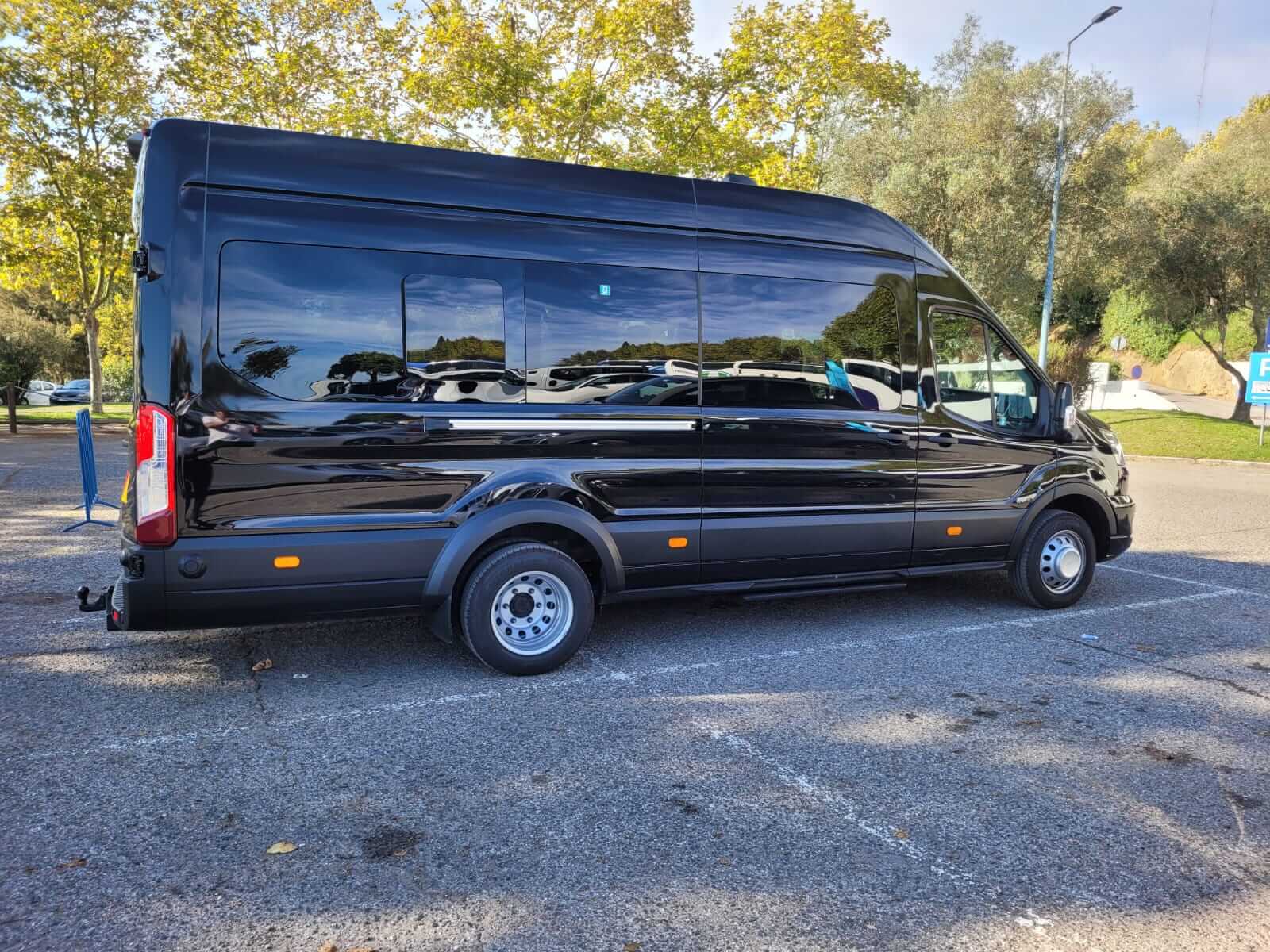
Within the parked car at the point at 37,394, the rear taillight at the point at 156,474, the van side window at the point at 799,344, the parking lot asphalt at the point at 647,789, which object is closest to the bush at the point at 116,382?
the parked car at the point at 37,394

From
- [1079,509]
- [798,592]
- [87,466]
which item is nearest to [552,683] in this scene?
[798,592]

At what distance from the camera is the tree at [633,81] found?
17219 millimetres

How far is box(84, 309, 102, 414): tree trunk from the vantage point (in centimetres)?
2509

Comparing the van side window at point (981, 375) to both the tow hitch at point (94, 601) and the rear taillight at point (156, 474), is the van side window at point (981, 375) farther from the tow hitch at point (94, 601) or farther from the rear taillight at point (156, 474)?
the tow hitch at point (94, 601)

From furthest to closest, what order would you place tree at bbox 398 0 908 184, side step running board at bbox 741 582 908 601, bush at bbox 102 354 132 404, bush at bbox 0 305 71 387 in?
bush at bbox 102 354 132 404 < bush at bbox 0 305 71 387 < tree at bbox 398 0 908 184 < side step running board at bbox 741 582 908 601

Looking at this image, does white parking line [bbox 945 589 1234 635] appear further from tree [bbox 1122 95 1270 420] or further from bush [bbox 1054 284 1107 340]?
bush [bbox 1054 284 1107 340]

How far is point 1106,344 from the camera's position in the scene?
47.9 meters

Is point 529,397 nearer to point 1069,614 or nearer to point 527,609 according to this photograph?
point 527,609

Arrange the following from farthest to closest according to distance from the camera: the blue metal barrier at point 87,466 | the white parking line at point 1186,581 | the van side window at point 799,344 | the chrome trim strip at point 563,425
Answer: the blue metal barrier at point 87,466
the white parking line at point 1186,581
the van side window at point 799,344
the chrome trim strip at point 563,425

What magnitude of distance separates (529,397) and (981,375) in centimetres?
312

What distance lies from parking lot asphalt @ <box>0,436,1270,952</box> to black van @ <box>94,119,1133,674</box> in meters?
0.55

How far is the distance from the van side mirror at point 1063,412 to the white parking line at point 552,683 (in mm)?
1271

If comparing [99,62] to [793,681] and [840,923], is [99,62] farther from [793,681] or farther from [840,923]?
[840,923]

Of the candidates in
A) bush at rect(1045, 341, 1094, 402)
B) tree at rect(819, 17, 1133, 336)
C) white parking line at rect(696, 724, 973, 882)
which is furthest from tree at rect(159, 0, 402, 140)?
bush at rect(1045, 341, 1094, 402)
